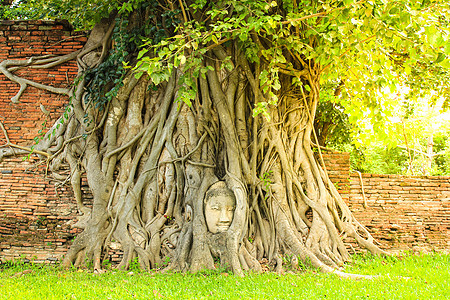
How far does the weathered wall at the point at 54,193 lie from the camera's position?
5.89 meters

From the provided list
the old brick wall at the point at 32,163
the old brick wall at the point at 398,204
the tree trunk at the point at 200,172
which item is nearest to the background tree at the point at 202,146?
the tree trunk at the point at 200,172

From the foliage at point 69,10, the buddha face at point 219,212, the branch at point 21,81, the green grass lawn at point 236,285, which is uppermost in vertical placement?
the foliage at point 69,10

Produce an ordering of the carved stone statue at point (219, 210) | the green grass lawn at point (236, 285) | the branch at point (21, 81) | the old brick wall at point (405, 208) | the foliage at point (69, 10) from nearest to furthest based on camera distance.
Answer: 1. the green grass lawn at point (236, 285)
2. the carved stone statue at point (219, 210)
3. the foliage at point (69, 10)
4. the branch at point (21, 81)
5. the old brick wall at point (405, 208)

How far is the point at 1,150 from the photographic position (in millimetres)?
6125

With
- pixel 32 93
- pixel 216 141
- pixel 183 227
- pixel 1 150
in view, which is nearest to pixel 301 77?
pixel 216 141

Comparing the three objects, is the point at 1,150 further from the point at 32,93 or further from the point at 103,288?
the point at 103,288

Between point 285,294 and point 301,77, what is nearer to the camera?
point 285,294

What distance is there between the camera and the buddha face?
198 inches

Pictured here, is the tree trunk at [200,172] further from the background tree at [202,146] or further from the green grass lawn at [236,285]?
the green grass lawn at [236,285]

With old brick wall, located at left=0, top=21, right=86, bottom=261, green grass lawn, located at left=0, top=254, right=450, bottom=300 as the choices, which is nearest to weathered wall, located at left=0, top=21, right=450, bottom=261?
old brick wall, located at left=0, top=21, right=86, bottom=261

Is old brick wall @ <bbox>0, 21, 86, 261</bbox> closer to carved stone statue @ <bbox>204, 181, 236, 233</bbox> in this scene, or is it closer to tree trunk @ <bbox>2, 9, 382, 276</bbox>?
tree trunk @ <bbox>2, 9, 382, 276</bbox>

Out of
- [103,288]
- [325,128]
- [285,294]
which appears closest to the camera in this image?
[285,294]

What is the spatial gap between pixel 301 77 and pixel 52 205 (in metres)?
4.41

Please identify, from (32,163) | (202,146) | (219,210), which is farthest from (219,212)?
(32,163)
